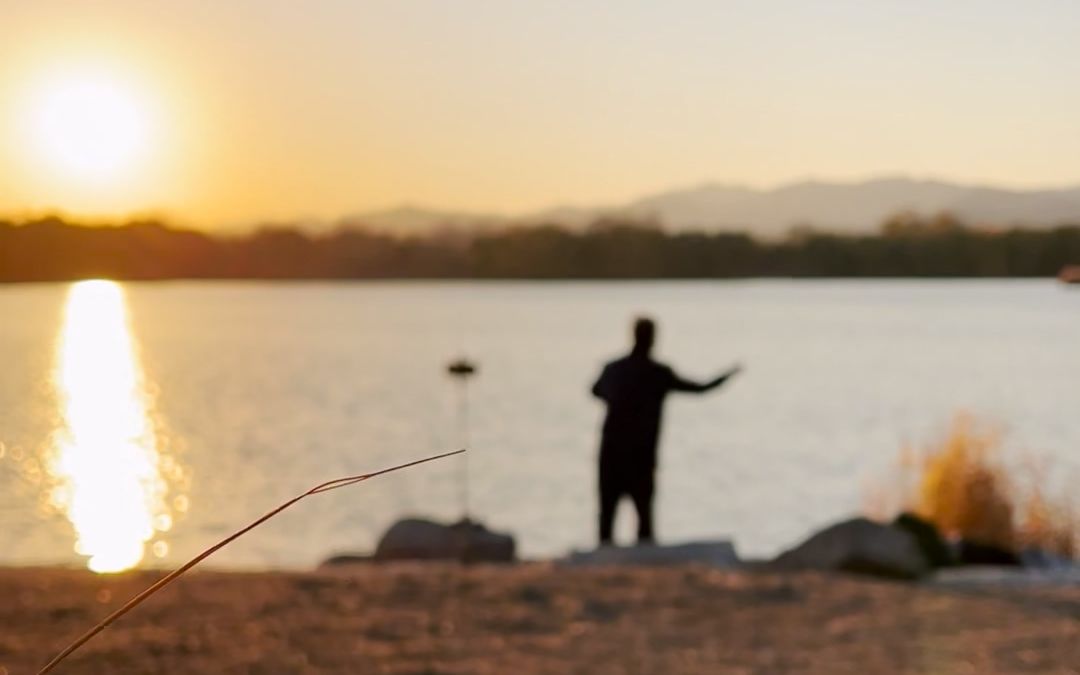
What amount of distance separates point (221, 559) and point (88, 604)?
17.6 feet

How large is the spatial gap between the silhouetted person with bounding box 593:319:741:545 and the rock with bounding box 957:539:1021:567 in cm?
397

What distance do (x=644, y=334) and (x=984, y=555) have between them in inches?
195

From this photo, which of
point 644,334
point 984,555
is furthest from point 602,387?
point 984,555

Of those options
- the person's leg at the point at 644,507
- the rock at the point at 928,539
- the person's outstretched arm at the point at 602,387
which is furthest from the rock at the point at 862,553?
the person's outstretched arm at the point at 602,387

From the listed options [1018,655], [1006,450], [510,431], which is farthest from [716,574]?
[510,431]

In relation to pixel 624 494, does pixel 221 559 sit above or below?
below

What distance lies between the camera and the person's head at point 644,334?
11.4 meters

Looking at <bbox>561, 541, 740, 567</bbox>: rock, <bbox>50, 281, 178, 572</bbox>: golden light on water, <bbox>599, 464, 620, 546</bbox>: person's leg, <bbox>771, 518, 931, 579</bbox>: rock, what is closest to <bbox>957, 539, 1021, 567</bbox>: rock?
<bbox>771, 518, 931, 579</bbox>: rock

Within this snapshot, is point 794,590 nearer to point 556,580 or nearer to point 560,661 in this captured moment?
point 556,580

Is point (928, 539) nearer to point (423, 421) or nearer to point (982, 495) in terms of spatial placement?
point (982, 495)

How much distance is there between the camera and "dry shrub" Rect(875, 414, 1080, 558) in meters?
16.5

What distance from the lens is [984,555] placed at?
588 inches

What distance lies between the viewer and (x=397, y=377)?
218 ft

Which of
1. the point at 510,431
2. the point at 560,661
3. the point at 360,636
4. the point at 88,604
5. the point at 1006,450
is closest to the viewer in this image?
the point at 560,661
